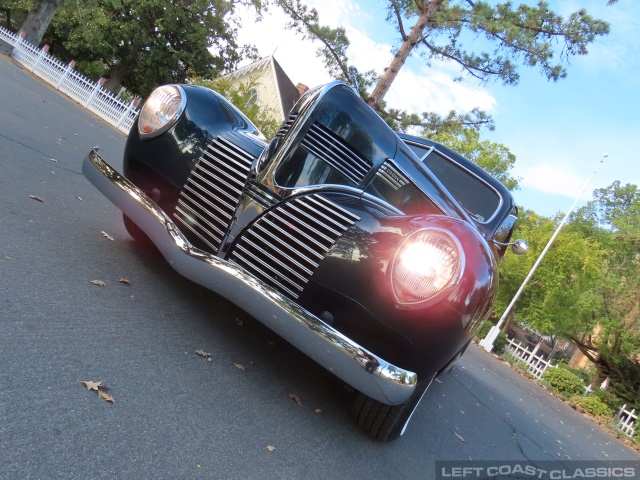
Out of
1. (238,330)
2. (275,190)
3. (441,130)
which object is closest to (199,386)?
(238,330)

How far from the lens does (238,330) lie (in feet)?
10.5

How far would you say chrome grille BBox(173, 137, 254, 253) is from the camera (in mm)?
2777

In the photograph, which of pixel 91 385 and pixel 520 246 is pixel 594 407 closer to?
pixel 520 246

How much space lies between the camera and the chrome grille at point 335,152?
2.88m

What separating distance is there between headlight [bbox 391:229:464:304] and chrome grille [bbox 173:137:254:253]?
1.06m

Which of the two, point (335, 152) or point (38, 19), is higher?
point (38, 19)

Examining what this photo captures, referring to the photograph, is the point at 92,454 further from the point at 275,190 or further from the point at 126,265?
the point at 126,265

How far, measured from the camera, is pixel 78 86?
667 inches

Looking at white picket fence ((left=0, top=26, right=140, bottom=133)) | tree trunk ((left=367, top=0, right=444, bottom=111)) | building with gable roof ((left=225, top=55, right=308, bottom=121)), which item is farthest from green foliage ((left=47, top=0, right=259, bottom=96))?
tree trunk ((left=367, top=0, right=444, bottom=111))

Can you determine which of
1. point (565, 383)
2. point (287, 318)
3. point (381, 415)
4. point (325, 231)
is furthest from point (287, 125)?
point (565, 383)

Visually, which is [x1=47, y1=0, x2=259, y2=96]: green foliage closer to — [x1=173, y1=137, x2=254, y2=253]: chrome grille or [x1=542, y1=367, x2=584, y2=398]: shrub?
[x1=542, y1=367, x2=584, y2=398]: shrub

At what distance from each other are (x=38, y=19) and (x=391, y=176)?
79.5 ft

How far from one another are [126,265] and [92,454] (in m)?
1.99

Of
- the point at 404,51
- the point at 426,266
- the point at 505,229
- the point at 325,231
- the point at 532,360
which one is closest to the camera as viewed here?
the point at 426,266
